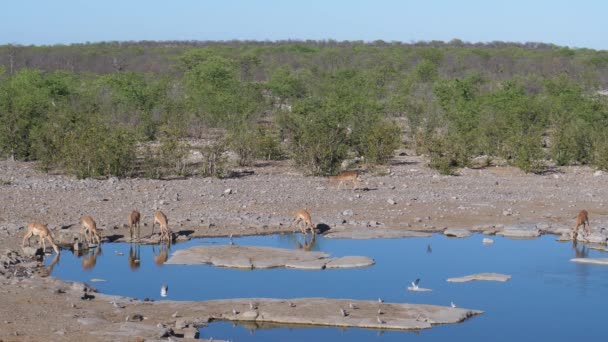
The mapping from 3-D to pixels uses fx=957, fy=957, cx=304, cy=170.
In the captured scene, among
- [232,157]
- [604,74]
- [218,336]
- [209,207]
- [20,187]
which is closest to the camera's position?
[218,336]

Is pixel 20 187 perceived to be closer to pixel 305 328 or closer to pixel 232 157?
pixel 232 157

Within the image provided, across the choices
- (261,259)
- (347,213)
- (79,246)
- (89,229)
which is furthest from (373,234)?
(79,246)

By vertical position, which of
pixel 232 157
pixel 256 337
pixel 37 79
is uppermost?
pixel 37 79

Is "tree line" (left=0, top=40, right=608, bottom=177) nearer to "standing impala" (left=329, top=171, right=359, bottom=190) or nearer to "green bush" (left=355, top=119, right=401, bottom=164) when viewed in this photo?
"green bush" (left=355, top=119, right=401, bottom=164)

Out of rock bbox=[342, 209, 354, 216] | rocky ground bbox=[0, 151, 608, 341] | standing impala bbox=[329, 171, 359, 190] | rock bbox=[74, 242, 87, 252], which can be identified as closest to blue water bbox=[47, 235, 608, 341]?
rock bbox=[74, 242, 87, 252]

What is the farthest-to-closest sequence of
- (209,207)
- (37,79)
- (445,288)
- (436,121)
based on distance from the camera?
(37,79) < (436,121) < (209,207) < (445,288)

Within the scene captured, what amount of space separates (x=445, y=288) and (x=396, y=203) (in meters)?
9.12

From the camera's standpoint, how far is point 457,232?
24.8 metres

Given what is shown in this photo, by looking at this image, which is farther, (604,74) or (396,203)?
(604,74)

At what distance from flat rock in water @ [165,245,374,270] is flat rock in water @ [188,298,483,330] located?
10.7 ft

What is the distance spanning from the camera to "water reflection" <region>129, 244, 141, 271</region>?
69.8ft

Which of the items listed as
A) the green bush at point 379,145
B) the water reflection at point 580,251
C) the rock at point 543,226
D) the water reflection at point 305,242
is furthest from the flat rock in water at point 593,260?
the green bush at point 379,145

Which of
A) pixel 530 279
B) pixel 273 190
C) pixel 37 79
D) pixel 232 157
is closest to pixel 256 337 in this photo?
pixel 530 279

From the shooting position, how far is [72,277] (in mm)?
19812
